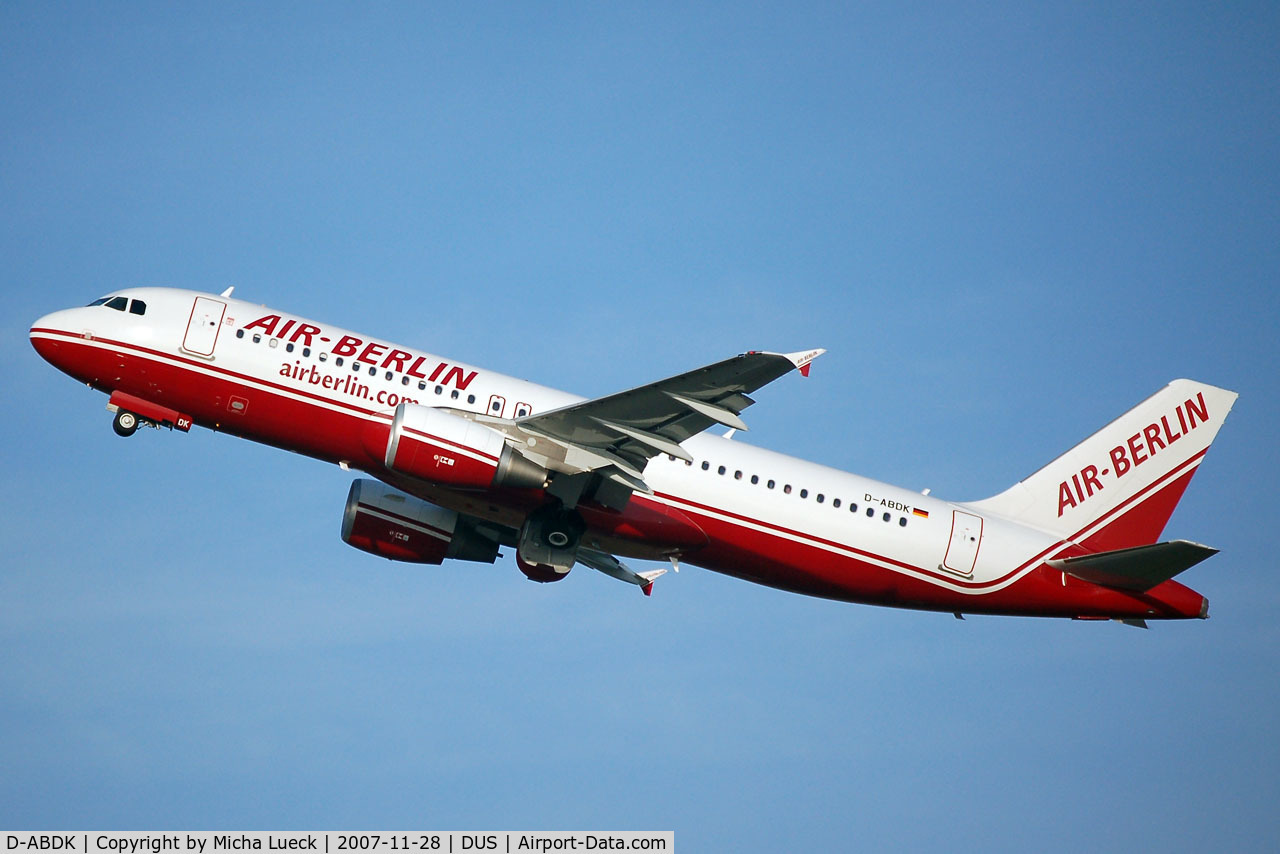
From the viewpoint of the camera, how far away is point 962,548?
3681 centimetres

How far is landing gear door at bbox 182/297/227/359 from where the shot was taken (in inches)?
1367

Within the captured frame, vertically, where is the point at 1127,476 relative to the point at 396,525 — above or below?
above

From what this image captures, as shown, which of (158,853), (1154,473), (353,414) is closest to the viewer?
(158,853)

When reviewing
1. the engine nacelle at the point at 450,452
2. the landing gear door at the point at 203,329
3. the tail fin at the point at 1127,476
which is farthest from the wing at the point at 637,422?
the tail fin at the point at 1127,476

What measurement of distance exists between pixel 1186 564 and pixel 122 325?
91.1 feet

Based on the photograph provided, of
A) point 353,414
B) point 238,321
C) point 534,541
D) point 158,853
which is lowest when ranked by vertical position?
point 158,853

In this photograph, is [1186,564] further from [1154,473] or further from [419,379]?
[419,379]

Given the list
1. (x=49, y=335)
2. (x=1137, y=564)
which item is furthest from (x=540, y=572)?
(x=1137, y=564)

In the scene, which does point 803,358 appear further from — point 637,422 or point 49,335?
point 49,335

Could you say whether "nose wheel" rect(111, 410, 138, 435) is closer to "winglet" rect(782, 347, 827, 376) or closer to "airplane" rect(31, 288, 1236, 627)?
"airplane" rect(31, 288, 1236, 627)

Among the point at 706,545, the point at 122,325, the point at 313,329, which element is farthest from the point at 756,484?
the point at 122,325

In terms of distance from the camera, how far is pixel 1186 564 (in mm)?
34875

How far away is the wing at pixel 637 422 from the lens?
30391 millimetres

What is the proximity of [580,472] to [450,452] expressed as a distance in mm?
3277
